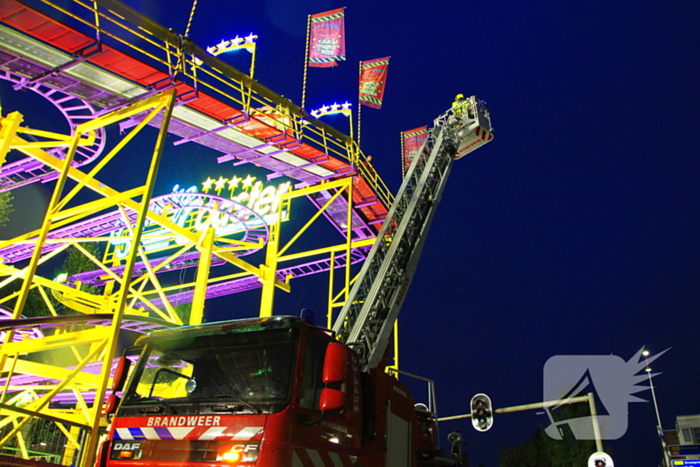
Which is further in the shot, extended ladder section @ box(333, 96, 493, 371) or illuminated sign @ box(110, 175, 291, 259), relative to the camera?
illuminated sign @ box(110, 175, 291, 259)

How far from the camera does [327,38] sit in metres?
21.0

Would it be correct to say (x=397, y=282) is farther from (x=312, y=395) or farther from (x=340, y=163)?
(x=340, y=163)

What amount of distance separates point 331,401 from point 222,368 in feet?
4.57

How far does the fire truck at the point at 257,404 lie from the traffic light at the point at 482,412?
233 inches

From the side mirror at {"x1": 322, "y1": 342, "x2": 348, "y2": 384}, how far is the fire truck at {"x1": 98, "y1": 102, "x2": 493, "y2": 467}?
0.01 m

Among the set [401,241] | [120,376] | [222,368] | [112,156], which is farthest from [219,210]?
[222,368]

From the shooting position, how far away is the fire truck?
216 inches

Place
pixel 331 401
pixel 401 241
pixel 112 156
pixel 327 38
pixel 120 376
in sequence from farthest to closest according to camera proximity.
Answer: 1. pixel 327 38
2. pixel 112 156
3. pixel 401 241
4. pixel 120 376
5. pixel 331 401

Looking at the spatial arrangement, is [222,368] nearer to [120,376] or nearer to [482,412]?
[120,376]

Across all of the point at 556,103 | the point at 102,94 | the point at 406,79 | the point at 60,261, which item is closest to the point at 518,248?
the point at 556,103

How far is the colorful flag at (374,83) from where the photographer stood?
891 inches

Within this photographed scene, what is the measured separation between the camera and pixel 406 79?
89.2 metres

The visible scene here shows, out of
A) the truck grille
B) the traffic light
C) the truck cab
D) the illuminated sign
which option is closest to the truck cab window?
the truck cab

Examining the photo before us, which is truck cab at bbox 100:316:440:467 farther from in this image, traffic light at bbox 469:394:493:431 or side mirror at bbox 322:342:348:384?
traffic light at bbox 469:394:493:431
